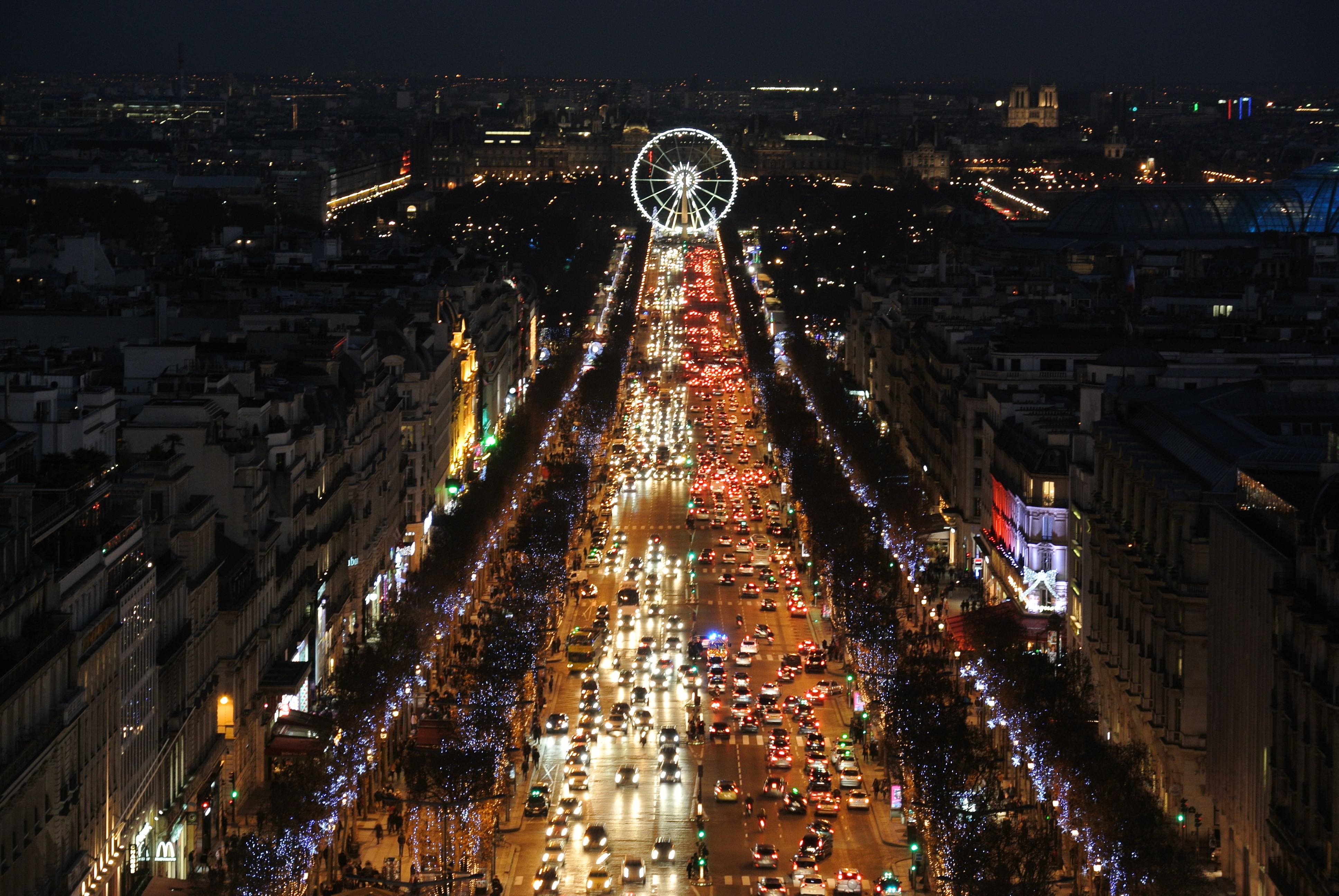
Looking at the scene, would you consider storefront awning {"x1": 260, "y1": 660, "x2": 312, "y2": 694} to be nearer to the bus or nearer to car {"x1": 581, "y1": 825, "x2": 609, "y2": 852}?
car {"x1": 581, "y1": 825, "x2": 609, "y2": 852}

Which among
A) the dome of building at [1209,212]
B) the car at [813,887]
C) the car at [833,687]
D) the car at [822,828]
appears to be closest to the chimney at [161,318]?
the car at [833,687]

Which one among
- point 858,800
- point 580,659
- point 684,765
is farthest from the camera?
point 580,659

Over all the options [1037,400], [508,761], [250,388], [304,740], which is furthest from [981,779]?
[1037,400]

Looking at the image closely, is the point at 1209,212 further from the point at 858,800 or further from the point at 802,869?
the point at 802,869

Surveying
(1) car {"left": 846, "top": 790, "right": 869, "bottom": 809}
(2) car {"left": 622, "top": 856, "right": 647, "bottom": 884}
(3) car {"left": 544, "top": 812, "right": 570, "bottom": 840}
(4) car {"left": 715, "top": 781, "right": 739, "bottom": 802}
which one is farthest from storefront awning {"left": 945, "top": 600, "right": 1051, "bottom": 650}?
(2) car {"left": 622, "top": 856, "right": 647, "bottom": 884}

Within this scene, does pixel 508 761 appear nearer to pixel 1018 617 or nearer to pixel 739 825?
pixel 739 825

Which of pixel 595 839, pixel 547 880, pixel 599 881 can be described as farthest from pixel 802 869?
pixel 547 880
